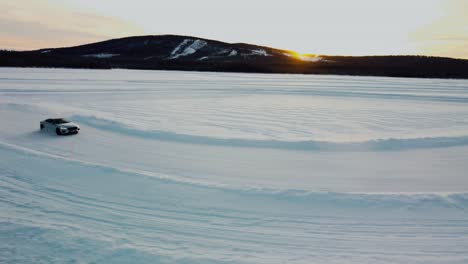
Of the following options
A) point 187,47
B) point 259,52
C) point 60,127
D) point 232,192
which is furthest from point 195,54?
point 232,192

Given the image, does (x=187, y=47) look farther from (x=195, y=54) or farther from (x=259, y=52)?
(x=259, y=52)

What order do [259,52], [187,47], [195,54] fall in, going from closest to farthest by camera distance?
1. [195,54]
2. [259,52]
3. [187,47]

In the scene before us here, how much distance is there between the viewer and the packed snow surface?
311 inches

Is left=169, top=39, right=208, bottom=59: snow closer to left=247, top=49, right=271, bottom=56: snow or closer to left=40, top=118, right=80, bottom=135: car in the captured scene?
left=247, top=49, right=271, bottom=56: snow

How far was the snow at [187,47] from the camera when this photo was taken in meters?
163

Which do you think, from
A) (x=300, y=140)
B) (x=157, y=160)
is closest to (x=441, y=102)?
(x=300, y=140)

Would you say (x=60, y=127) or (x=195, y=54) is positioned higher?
(x=195, y=54)

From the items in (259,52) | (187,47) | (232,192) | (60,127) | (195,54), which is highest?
(187,47)

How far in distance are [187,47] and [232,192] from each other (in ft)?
554

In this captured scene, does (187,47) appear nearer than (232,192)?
No

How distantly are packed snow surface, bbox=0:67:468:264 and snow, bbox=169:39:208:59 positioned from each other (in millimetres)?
142833

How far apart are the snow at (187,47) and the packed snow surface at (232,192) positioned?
14283cm

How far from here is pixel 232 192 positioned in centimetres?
1132

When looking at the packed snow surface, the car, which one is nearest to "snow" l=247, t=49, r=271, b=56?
the packed snow surface
